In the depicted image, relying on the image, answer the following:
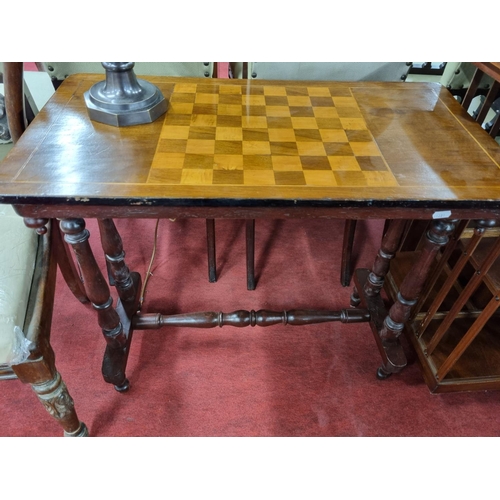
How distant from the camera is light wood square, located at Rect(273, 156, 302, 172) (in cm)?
79

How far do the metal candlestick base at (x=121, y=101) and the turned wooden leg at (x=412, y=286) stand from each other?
2.31ft

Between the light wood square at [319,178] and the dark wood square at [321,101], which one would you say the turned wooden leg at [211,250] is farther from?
the light wood square at [319,178]

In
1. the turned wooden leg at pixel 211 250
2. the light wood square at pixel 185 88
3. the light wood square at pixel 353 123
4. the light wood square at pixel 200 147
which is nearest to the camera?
the light wood square at pixel 200 147

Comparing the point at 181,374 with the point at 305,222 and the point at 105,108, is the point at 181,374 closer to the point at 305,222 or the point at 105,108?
the point at 105,108

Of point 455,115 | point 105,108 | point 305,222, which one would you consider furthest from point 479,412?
point 105,108

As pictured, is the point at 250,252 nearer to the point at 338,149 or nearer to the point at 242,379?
the point at 242,379

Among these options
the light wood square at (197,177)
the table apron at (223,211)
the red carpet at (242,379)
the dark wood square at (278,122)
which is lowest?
the red carpet at (242,379)

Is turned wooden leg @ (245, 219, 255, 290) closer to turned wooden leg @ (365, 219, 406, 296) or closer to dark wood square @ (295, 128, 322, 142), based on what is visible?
turned wooden leg @ (365, 219, 406, 296)

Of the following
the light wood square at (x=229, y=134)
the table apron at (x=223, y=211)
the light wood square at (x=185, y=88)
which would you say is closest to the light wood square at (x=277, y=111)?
the light wood square at (x=229, y=134)

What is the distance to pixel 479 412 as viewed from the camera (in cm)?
120

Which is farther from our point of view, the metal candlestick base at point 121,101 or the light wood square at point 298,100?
the light wood square at point 298,100

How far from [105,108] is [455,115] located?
0.84 m

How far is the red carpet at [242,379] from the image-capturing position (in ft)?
3.78

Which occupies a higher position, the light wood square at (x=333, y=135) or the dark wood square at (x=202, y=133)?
the light wood square at (x=333, y=135)
